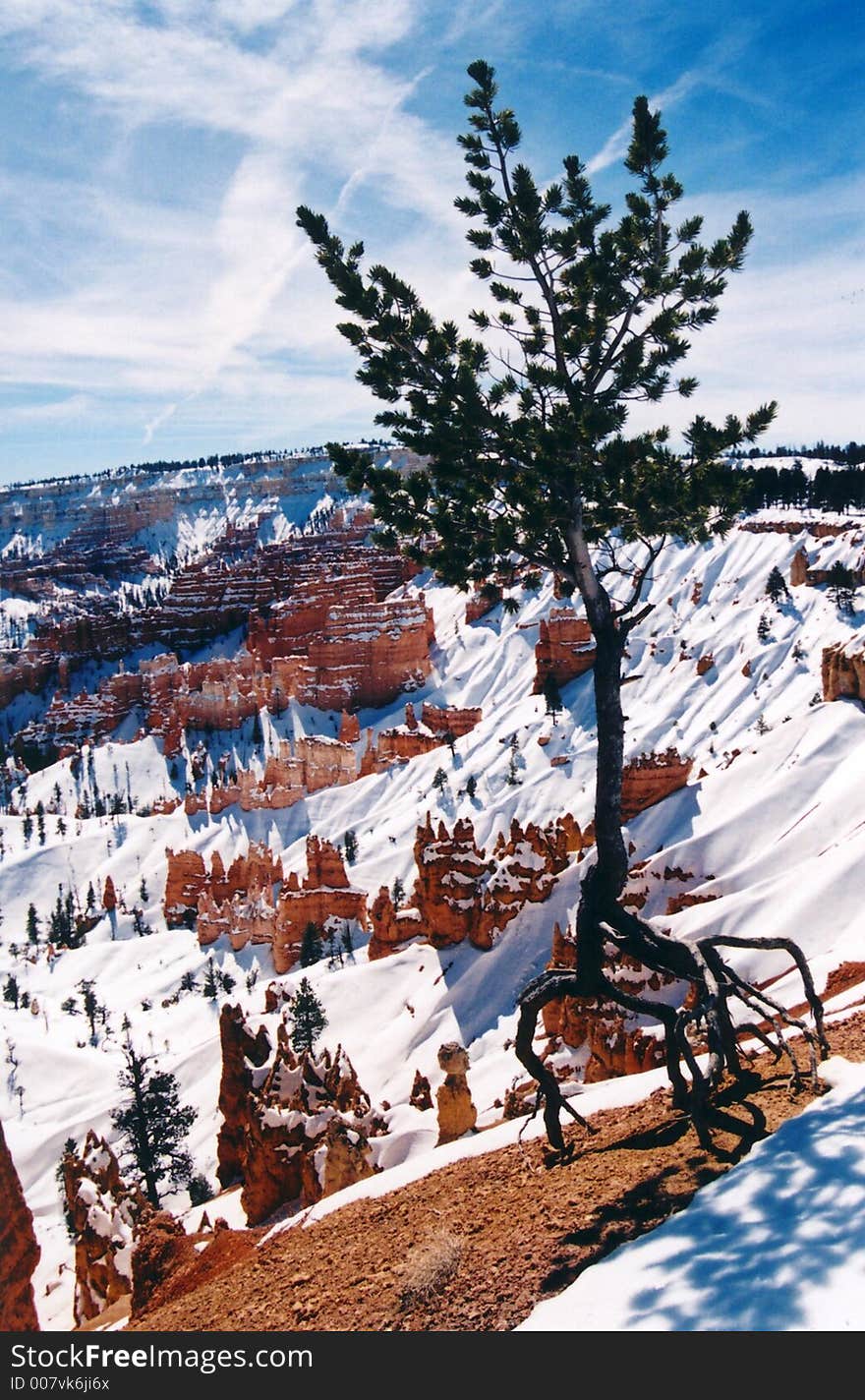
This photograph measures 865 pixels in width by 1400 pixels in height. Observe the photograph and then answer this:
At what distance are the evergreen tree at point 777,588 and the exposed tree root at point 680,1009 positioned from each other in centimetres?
6749

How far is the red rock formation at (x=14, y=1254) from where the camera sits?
15.9 meters

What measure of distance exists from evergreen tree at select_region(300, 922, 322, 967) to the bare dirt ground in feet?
130

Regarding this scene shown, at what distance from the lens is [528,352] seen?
8.53 m

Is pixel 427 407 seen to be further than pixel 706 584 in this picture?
No

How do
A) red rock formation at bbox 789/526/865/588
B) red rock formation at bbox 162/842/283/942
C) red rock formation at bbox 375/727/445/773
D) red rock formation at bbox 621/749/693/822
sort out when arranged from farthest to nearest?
1. red rock formation at bbox 375/727/445/773
2. red rock formation at bbox 789/526/865/588
3. red rock formation at bbox 162/842/283/942
4. red rock formation at bbox 621/749/693/822

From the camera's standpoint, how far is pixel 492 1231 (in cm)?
596

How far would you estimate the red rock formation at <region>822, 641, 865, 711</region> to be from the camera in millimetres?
35812

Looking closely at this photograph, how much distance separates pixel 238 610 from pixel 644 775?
382 feet

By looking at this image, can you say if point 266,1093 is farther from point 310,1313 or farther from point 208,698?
point 208,698

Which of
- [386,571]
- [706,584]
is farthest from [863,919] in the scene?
[386,571]

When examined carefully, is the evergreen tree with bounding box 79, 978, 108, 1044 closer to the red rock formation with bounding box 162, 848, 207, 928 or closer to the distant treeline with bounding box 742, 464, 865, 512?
the red rock formation with bounding box 162, 848, 207, 928

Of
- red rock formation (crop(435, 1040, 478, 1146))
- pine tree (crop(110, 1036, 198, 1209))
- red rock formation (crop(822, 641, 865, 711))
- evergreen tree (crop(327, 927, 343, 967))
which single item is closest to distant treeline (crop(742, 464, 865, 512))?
red rock formation (crop(822, 641, 865, 711))

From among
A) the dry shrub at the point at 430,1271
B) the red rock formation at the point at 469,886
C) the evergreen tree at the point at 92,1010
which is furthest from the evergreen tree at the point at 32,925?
the dry shrub at the point at 430,1271

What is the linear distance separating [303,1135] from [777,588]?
6240 cm
